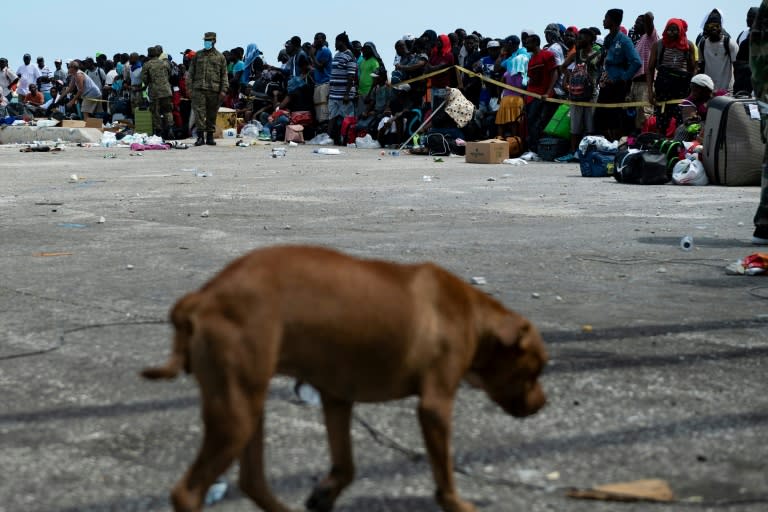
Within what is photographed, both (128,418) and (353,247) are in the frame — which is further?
(353,247)

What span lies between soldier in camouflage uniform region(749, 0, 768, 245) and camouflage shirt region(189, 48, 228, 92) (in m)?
16.6

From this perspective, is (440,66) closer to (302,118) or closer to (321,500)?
(302,118)

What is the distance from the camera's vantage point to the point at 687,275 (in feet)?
20.7

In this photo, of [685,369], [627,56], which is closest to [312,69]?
[627,56]

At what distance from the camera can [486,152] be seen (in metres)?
17.5

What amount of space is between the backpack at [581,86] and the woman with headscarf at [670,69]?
1184 mm

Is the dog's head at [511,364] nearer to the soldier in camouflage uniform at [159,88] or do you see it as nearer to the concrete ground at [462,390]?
the concrete ground at [462,390]

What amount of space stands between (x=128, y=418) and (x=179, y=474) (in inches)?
22.2

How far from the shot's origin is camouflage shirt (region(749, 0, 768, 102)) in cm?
742

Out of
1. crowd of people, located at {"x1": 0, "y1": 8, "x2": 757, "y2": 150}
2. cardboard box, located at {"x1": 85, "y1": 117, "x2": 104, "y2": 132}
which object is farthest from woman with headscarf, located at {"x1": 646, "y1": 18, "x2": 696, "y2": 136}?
cardboard box, located at {"x1": 85, "y1": 117, "x2": 104, "y2": 132}

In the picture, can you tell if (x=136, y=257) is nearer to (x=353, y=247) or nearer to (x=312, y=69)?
(x=353, y=247)

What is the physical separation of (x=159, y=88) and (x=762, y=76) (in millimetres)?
19500

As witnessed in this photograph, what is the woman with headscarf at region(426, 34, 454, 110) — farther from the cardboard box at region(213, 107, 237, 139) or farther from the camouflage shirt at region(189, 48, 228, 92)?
the cardboard box at region(213, 107, 237, 139)

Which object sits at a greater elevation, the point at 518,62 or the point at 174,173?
the point at 518,62
